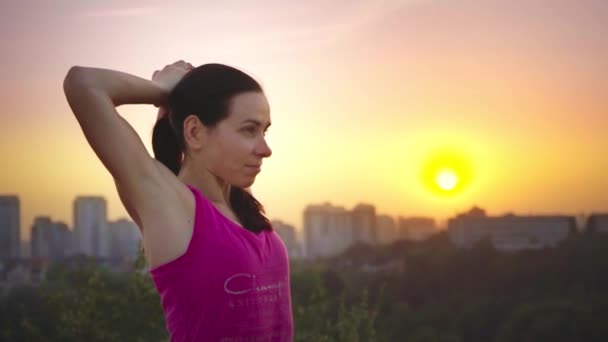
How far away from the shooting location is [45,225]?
3133 centimetres

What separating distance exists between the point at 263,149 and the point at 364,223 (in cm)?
4191

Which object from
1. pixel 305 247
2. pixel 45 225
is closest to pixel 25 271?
pixel 45 225

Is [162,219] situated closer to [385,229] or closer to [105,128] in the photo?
[105,128]

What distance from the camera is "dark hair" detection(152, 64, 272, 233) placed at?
1.68m

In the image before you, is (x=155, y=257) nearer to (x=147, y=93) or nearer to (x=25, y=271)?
(x=147, y=93)

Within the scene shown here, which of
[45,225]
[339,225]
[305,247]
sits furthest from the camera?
[339,225]

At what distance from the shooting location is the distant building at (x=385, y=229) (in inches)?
1672

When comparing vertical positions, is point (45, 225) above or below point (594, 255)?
above

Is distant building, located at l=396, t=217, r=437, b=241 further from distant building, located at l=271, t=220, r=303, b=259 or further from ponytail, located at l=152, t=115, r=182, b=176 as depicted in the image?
ponytail, located at l=152, t=115, r=182, b=176

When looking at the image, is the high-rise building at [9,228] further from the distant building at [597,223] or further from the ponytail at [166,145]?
the ponytail at [166,145]

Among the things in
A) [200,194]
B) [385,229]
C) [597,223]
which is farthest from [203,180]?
[385,229]

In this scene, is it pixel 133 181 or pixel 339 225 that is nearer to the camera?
pixel 133 181

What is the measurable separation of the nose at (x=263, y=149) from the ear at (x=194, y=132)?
3.8 inches

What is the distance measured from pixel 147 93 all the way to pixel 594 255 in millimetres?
34893
